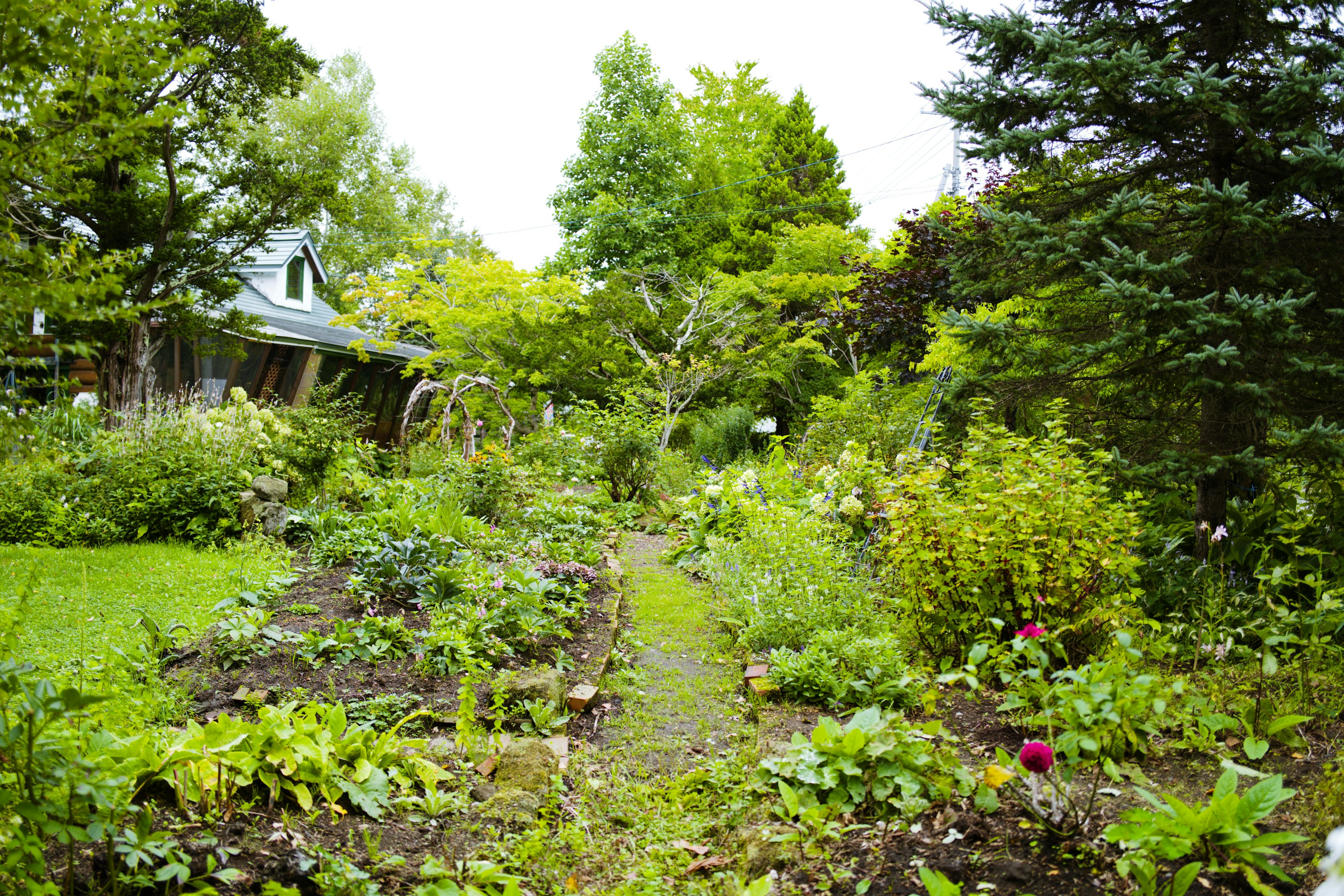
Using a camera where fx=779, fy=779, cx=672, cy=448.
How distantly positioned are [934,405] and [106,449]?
7929 millimetres

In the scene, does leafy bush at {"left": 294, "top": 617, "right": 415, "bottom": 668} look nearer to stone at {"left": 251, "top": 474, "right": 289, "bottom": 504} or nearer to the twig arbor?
stone at {"left": 251, "top": 474, "right": 289, "bottom": 504}

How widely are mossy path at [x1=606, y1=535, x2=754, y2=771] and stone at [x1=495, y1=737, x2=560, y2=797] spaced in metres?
0.57

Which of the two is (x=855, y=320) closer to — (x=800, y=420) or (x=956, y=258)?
(x=956, y=258)

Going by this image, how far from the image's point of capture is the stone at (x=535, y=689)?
404 cm

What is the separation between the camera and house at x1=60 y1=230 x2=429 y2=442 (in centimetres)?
1480

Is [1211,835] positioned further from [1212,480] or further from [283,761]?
[1212,480]

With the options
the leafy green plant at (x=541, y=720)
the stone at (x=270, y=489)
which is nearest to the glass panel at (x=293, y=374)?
the stone at (x=270, y=489)

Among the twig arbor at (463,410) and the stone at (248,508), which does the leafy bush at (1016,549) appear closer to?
the stone at (248,508)

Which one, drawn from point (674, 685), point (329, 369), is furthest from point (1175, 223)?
point (329, 369)

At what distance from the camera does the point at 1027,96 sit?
5.12m

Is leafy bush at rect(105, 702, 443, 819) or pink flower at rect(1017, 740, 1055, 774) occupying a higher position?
pink flower at rect(1017, 740, 1055, 774)

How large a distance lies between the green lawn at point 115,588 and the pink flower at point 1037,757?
3797 millimetres

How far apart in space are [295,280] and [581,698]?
18.8 m

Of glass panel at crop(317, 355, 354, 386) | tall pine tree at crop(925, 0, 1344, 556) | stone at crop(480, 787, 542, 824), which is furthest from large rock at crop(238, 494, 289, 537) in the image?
glass panel at crop(317, 355, 354, 386)
